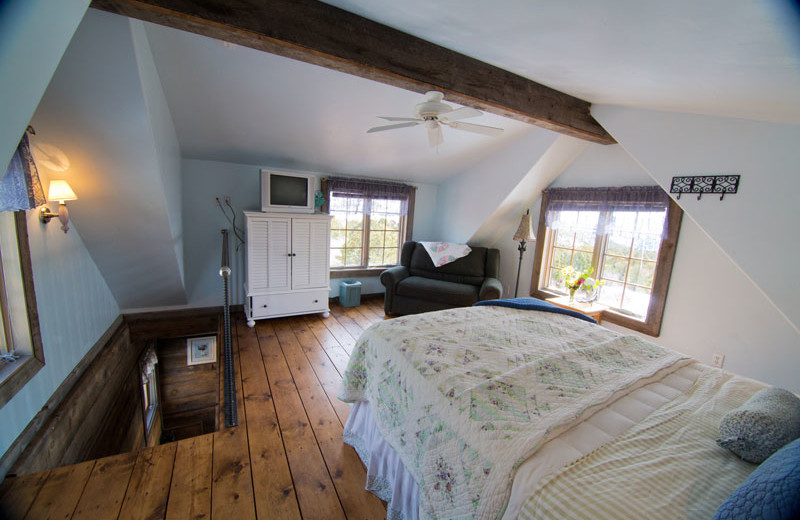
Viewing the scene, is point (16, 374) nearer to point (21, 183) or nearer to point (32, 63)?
point (21, 183)

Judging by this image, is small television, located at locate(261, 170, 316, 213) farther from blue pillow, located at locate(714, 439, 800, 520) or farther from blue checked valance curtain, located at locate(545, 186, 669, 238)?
blue pillow, located at locate(714, 439, 800, 520)

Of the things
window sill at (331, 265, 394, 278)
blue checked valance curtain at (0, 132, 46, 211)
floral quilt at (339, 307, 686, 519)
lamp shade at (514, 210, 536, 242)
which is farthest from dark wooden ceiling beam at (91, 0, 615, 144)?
window sill at (331, 265, 394, 278)

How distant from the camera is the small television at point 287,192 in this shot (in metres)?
3.37

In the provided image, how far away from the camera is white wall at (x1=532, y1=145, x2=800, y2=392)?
2.35 metres

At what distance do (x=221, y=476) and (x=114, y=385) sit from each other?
1986 millimetres

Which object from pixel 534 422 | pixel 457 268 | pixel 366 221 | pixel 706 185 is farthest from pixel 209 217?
pixel 706 185

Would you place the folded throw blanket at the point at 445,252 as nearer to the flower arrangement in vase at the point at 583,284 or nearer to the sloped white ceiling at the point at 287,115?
the sloped white ceiling at the point at 287,115

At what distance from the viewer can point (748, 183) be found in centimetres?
183

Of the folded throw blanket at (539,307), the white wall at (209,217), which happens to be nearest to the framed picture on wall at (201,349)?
the white wall at (209,217)

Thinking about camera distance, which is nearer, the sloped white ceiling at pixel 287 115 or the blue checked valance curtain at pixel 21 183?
the blue checked valance curtain at pixel 21 183

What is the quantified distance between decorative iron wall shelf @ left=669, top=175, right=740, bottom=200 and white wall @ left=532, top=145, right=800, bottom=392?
0.08m

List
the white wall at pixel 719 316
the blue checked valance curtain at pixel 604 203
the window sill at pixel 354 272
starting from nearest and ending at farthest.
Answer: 1. the white wall at pixel 719 316
2. the blue checked valance curtain at pixel 604 203
3. the window sill at pixel 354 272

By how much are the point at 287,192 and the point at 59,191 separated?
6.03 feet

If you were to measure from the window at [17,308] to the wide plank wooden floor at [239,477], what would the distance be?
0.51 m
